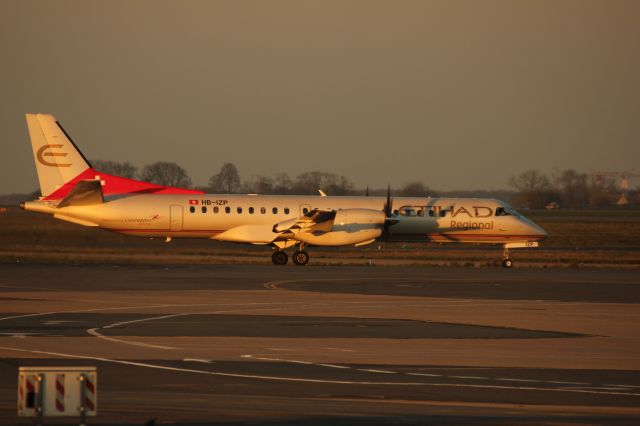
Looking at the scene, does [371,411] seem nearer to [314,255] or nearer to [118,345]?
[118,345]

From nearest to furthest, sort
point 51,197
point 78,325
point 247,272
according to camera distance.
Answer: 1. point 78,325
2. point 247,272
3. point 51,197

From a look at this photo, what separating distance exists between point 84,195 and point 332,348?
25.4 metres

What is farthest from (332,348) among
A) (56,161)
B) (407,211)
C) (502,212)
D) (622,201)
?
(622,201)

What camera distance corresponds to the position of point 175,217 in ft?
133

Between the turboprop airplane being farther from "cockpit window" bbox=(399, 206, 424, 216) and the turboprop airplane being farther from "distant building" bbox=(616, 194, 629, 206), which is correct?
"distant building" bbox=(616, 194, 629, 206)

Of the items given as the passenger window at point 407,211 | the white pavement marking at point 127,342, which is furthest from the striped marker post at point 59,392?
the passenger window at point 407,211

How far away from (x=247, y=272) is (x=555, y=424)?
85.5 feet

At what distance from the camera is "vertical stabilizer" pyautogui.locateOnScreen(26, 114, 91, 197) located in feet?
134

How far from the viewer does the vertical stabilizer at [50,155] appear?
134 ft

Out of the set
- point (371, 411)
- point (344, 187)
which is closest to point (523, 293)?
point (371, 411)

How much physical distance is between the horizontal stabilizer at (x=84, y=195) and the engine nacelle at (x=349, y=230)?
8.58 meters

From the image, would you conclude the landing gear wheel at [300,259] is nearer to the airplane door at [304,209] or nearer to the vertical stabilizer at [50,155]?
the airplane door at [304,209]

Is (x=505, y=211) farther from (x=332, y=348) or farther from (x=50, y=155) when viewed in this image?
(x=332, y=348)

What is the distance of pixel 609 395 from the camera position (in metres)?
12.4
